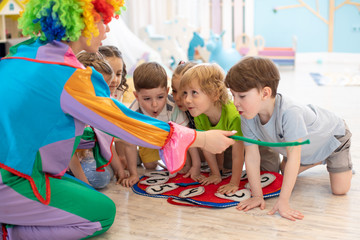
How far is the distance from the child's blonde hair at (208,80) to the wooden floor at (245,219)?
509 millimetres

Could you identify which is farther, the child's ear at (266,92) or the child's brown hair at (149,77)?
the child's brown hair at (149,77)

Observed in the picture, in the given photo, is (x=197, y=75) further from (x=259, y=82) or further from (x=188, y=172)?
(x=188, y=172)

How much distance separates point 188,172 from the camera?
89.1 inches

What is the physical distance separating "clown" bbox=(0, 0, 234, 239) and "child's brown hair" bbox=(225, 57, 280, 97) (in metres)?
0.24


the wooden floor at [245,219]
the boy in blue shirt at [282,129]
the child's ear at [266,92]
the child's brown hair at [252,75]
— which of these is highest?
the child's brown hair at [252,75]

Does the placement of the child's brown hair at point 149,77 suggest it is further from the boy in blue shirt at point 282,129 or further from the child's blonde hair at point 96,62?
the boy in blue shirt at point 282,129

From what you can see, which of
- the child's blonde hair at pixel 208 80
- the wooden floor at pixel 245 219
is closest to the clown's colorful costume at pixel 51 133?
the wooden floor at pixel 245 219

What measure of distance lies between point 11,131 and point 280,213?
1055mm

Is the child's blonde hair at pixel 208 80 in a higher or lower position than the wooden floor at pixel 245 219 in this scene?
higher

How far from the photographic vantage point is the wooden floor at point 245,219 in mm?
1648

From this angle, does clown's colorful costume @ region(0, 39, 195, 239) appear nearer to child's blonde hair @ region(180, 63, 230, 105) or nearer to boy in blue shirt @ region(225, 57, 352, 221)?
boy in blue shirt @ region(225, 57, 352, 221)

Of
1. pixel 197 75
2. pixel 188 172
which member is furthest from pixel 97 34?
pixel 188 172

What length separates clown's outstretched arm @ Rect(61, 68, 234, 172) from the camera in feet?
4.78

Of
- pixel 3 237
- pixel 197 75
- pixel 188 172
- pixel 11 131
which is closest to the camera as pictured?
pixel 11 131
